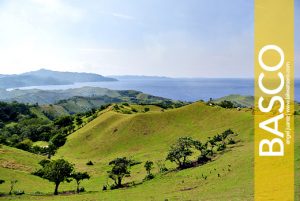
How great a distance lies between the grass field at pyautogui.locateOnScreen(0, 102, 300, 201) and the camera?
4812 centimetres

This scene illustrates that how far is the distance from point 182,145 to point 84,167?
1195 inches

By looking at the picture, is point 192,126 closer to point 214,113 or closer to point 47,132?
point 214,113

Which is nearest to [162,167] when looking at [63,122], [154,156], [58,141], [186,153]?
[186,153]

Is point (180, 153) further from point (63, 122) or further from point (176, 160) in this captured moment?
point (63, 122)

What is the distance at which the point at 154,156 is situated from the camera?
293 feet

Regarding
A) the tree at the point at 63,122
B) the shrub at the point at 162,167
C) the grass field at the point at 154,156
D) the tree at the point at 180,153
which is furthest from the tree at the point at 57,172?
the tree at the point at 63,122

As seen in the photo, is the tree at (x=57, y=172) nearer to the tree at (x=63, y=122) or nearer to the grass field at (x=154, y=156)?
the grass field at (x=154, y=156)

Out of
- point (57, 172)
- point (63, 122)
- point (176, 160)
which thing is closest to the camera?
point (57, 172)

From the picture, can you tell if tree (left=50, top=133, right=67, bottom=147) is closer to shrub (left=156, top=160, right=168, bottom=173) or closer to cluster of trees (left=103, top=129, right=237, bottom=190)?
cluster of trees (left=103, top=129, right=237, bottom=190)

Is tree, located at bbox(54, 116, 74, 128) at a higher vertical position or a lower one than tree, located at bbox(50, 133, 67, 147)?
higher

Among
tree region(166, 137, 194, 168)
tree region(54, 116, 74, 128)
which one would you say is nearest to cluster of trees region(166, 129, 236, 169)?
tree region(166, 137, 194, 168)

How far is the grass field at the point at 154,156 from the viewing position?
158 ft

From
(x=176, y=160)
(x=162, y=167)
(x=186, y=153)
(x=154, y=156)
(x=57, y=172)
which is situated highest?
(x=186, y=153)

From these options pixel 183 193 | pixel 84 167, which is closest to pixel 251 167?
pixel 183 193
